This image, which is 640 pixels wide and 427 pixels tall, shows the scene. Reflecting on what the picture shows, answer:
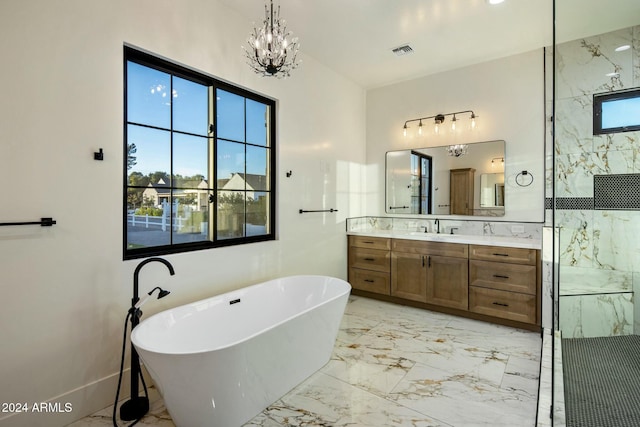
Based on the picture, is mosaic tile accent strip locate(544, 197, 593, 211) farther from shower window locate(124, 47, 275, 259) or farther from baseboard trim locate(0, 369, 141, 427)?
baseboard trim locate(0, 369, 141, 427)

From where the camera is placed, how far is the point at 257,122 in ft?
10.2

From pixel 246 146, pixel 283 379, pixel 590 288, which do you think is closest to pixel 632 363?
pixel 590 288

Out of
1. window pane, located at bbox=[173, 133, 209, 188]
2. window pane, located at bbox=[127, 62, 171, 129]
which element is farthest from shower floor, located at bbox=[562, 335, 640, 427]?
window pane, located at bbox=[127, 62, 171, 129]

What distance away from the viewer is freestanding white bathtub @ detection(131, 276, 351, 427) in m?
1.55

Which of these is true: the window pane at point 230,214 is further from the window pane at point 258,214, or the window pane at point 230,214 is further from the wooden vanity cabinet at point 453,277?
the wooden vanity cabinet at point 453,277

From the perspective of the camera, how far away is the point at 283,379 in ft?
6.70

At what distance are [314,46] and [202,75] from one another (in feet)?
4.44

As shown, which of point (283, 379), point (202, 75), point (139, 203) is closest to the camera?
point (283, 379)

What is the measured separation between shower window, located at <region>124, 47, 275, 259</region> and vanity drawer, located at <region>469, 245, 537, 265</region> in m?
2.16

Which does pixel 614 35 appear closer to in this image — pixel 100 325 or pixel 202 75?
pixel 202 75

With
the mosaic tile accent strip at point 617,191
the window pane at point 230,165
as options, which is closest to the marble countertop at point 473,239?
the mosaic tile accent strip at point 617,191

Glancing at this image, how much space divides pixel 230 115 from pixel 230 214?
0.89 meters

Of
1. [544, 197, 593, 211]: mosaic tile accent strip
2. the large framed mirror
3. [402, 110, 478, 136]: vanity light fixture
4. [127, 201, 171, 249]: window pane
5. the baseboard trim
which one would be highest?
[402, 110, 478, 136]: vanity light fixture

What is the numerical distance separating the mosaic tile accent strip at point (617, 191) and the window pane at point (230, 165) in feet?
10.4
